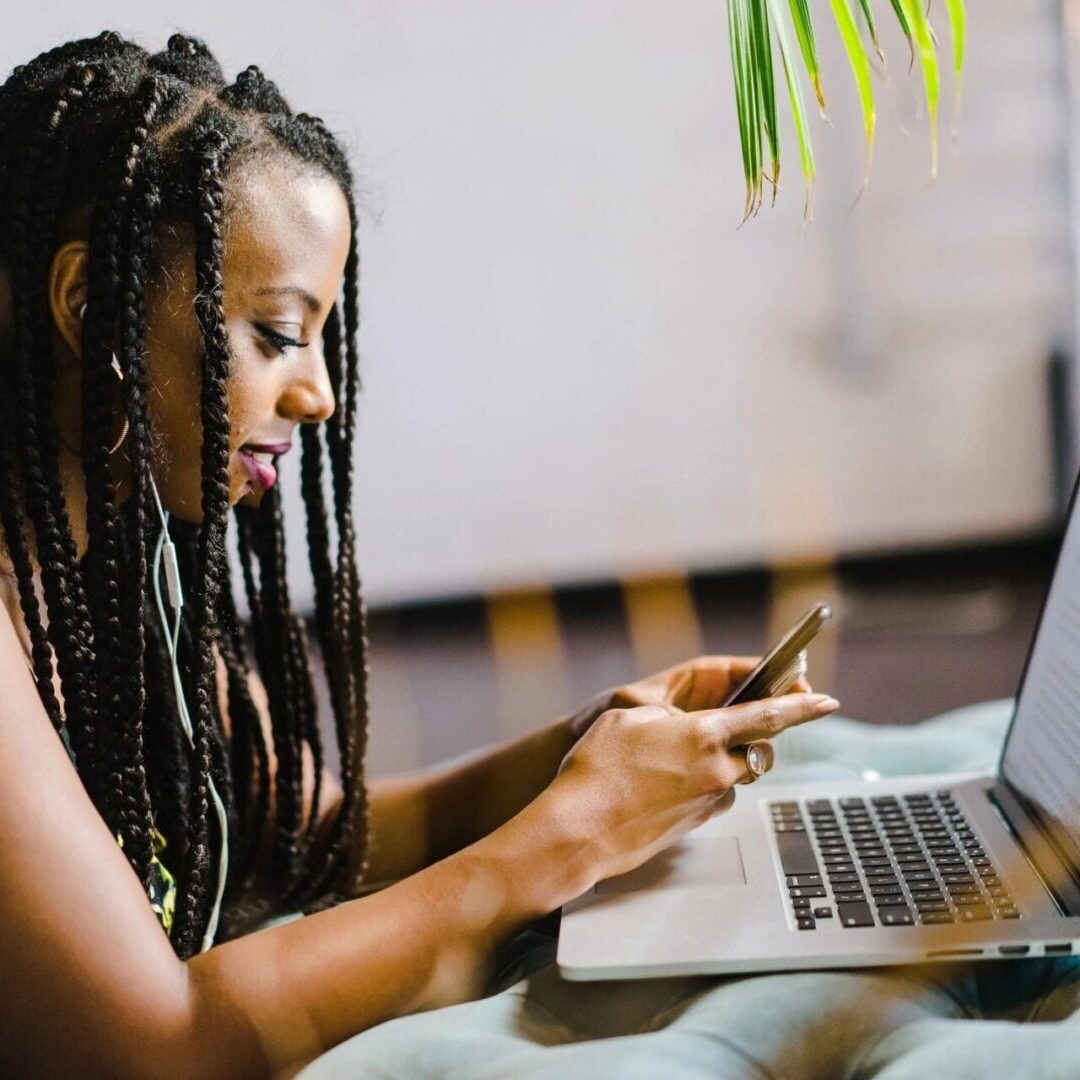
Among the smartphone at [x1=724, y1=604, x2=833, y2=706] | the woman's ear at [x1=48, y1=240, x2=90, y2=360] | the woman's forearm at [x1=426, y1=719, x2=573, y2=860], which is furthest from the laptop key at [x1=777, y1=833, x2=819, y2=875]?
the woman's ear at [x1=48, y1=240, x2=90, y2=360]

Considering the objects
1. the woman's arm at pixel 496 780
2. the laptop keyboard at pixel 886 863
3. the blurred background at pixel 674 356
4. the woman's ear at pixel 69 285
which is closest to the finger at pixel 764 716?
the laptop keyboard at pixel 886 863

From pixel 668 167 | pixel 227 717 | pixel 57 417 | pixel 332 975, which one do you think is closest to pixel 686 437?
pixel 668 167

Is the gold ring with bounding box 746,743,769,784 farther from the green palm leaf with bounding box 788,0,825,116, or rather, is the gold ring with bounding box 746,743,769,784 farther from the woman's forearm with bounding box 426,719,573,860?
the green palm leaf with bounding box 788,0,825,116

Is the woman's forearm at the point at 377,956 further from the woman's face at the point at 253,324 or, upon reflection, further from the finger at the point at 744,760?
the woman's face at the point at 253,324

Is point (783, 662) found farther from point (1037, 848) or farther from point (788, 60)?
point (788, 60)

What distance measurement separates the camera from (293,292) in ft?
3.11

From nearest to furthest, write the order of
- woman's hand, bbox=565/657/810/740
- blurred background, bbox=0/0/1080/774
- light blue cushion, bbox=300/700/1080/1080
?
light blue cushion, bbox=300/700/1080/1080 < woman's hand, bbox=565/657/810/740 < blurred background, bbox=0/0/1080/774

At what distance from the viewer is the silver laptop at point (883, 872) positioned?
29.4 inches

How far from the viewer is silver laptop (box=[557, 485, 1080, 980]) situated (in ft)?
2.45

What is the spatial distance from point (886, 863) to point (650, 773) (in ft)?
0.62

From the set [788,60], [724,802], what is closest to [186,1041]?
[724,802]

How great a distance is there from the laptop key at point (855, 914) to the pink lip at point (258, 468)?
55 centimetres

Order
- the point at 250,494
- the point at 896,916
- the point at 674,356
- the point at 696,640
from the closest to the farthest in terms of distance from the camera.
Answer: the point at 896,916
the point at 250,494
the point at 696,640
the point at 674,356

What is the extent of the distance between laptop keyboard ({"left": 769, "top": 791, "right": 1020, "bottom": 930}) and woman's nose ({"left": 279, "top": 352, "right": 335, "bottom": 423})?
48 cm
